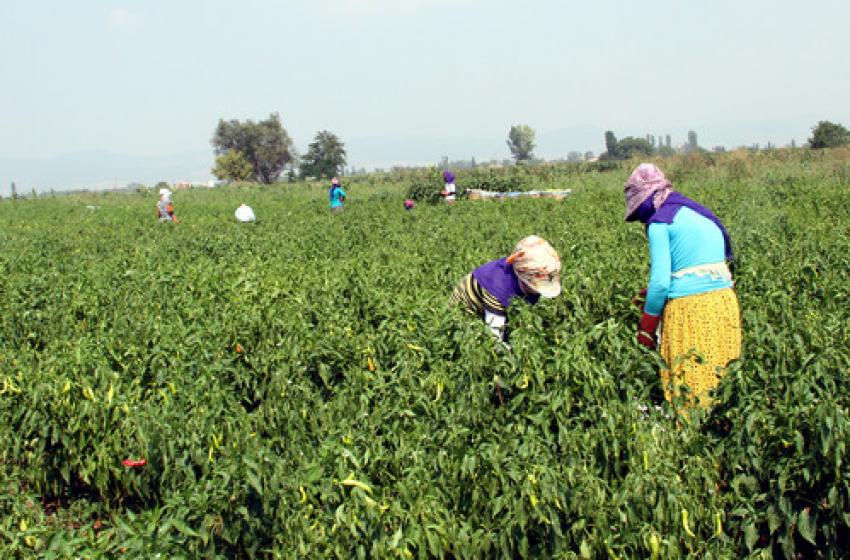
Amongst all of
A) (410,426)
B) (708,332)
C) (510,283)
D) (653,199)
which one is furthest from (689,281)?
(410,426)

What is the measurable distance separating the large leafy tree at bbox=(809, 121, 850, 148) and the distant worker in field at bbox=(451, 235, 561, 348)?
48750 millimetres

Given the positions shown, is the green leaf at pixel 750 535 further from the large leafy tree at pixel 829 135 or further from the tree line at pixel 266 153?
the tree line at pixel 266 153

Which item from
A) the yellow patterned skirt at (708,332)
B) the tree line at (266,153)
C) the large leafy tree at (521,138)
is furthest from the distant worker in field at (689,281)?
the large leafy tree at (521,138)

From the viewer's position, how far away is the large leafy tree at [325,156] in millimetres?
95188

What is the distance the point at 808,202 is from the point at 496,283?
11.5 metres

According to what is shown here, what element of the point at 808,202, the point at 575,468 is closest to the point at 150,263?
the point at 575,468

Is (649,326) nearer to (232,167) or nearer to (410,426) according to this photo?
(410,426)

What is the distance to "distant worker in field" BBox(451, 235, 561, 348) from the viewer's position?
4863mm

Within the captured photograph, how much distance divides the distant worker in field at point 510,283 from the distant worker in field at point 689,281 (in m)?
0.63

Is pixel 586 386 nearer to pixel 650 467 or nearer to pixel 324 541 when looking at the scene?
pixel 650 467

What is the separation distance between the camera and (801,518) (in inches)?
125

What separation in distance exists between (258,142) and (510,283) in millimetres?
98390

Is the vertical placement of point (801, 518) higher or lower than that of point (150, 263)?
lower

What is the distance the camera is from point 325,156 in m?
95.7
